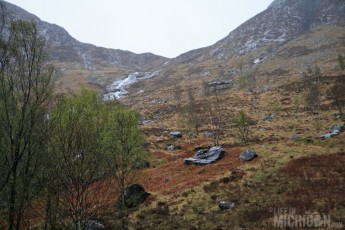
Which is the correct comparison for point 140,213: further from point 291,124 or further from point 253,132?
point 291,124

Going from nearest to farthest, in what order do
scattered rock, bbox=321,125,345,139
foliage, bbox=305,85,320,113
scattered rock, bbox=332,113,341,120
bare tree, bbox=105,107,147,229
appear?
bare tree, bbox=105,107,147,229, scattered rock, bbox=321,125,345,139, scattered rock, bbox=332,113,341,120, foliage, bbox=305,85,320,113

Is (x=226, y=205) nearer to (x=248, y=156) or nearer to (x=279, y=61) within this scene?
(x=248, y=156)

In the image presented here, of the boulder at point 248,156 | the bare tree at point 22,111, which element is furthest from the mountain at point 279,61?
the bare tree at point 22,111

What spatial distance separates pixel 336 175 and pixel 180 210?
14911 millimetres

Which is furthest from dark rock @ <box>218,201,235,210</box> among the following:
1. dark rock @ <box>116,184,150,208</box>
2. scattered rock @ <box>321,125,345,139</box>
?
scattered rock @ <box>321,125,345,139</box>

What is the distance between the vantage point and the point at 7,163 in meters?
14.7

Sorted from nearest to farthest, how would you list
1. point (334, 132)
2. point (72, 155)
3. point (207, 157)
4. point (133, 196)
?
point (72, 155)
point (133, 196)
point (207, 157)
point (334, 132)

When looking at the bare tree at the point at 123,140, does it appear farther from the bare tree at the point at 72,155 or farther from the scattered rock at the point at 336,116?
the scattered rock at the point at 336,116

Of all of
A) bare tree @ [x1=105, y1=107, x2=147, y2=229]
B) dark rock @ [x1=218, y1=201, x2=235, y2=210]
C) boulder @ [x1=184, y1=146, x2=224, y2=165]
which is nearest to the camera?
bare tree @ [x1=105, y1=107, x2=147, y2=229]

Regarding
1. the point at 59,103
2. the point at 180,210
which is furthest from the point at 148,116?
the point at 59,103

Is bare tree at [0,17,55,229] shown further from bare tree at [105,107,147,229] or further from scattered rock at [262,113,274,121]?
scattered rock at [262,113,274,121]

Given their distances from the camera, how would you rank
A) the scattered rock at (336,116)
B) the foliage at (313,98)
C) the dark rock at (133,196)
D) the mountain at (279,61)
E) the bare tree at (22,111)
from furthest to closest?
the mountain at (279,61), the foliage at (313,98), the scattered rock at (336,116), the dark rock at (133,196), the bare tree at (22,111)

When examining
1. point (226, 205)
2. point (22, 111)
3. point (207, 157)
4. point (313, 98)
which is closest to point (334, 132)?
point (207, 157)

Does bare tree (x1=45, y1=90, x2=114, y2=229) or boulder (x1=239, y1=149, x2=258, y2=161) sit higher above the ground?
bare tree (x1=45, y1=90, x2=114, y2=229)
